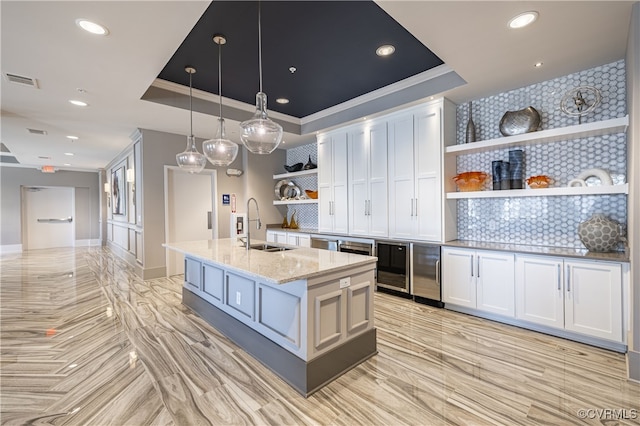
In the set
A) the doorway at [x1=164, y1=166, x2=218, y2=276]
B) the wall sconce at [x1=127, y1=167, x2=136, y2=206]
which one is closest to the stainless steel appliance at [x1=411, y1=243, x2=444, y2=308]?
the doorway at [x1=164, y1=166, x2=218, y2=276]

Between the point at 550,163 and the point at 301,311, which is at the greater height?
the point at 550,163

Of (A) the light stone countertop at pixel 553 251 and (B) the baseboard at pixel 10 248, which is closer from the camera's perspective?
(A) the light stone countertop at pixel 553 251

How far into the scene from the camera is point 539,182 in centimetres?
327

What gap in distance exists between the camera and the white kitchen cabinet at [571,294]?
2.55 meters

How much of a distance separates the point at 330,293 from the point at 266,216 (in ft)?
15.2

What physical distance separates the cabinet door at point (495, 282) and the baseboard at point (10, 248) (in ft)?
42.4

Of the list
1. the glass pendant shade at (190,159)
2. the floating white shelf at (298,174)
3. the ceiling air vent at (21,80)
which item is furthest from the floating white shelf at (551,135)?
the ceiling air vent at (21,80)

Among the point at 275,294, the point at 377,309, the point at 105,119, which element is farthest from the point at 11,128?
the point at 377,309

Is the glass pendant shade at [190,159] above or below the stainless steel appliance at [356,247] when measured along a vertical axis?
above

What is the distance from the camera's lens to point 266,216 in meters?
6.63

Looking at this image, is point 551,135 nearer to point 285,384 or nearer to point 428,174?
point 428,174

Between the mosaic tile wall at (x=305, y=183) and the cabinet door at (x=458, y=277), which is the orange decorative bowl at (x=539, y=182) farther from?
the mosaic tile wall at (x=305, y=183)

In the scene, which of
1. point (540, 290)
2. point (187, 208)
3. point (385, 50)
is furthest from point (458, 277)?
point (187, 208)

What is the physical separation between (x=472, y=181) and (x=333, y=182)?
2297mm
